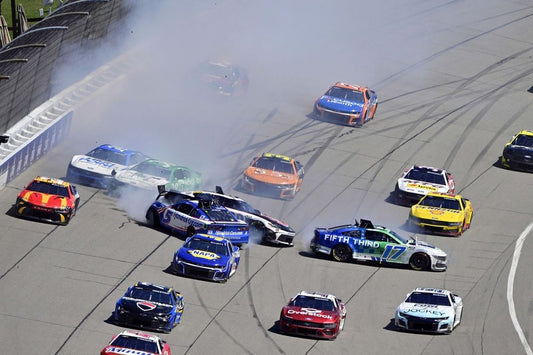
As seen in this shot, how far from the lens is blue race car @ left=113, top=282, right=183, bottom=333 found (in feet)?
94.4

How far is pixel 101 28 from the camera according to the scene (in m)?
48.8

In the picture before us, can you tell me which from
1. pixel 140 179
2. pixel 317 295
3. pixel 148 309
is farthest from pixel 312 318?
pixel 140 179

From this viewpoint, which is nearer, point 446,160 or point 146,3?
point 446,160

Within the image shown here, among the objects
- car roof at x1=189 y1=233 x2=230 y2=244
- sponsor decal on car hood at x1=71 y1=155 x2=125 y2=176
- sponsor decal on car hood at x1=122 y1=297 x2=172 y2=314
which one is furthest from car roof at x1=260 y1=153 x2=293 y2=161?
sponsor decal on car hood at x1=122 y1=297 x2=172 y2=314

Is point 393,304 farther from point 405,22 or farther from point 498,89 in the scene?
point 405,22

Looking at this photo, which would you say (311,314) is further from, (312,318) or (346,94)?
(346,94)

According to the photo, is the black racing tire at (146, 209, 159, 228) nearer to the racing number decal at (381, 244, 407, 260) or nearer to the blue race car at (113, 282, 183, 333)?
the racing number decal at (381, 244, 407, 260)

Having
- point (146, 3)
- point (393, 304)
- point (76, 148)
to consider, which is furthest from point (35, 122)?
point (393, 304)

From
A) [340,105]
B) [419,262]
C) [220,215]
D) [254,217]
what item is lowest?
[340,105]

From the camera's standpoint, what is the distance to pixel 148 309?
1136 inches

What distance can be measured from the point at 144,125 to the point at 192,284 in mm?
14967

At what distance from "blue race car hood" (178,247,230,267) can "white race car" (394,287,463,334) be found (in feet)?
16.2

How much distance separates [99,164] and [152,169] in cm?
180

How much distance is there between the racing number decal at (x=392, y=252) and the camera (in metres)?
34.6
